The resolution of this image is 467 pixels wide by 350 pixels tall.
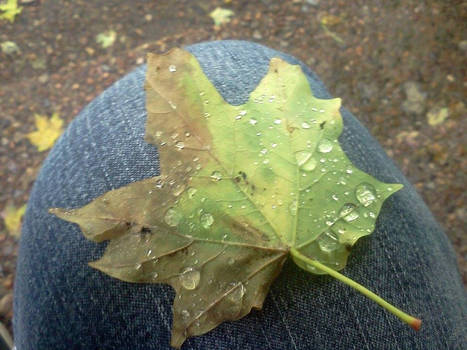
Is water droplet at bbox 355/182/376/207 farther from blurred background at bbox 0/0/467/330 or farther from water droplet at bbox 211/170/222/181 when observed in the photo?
blurred background at bbox 0/0/467/330

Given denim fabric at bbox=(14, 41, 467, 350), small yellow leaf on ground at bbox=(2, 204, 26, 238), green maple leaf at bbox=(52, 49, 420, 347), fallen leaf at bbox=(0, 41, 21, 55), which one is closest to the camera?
green maple leaf at bbox=(52, 49, 420, 347)

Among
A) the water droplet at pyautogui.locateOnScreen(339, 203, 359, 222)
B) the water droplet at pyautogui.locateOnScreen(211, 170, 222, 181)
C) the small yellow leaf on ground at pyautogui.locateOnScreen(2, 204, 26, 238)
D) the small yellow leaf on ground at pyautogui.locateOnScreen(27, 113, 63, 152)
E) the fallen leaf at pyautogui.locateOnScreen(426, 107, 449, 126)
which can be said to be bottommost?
Result: the small yellow leaf on ground at pyautogui.locateOnScreen(2, 204, 26, 238)

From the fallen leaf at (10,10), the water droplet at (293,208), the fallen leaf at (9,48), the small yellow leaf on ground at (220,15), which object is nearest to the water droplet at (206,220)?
the water droplet at (293,208)

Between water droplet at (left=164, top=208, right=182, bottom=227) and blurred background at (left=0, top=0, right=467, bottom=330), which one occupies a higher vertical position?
water droplet at (left=164, top=208, right=182, bottom=227)

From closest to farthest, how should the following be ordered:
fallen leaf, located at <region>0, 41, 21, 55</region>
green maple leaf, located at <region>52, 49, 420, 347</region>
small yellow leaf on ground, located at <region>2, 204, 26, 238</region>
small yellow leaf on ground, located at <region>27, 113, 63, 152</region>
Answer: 1. green maple leaf, located at <region>52, 49, 420, 347</region>
2. small yellow leaf on ground, located at <region>2, 204, 26, 238</region>
3. small yellow leaf on ground, located at <region>27, 113, 63, 152</region>
4. fallen leaf, located at <region>0, 41, 21, 55</region>

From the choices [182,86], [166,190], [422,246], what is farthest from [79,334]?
[422,246]

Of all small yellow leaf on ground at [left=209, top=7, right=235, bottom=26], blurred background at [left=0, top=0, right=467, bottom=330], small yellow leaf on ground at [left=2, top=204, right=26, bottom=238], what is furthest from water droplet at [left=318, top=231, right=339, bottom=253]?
small yellow leaf on ground at [left=209, top=7, right=235, bottom=26]

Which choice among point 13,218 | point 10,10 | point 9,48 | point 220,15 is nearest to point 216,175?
point 13,218
